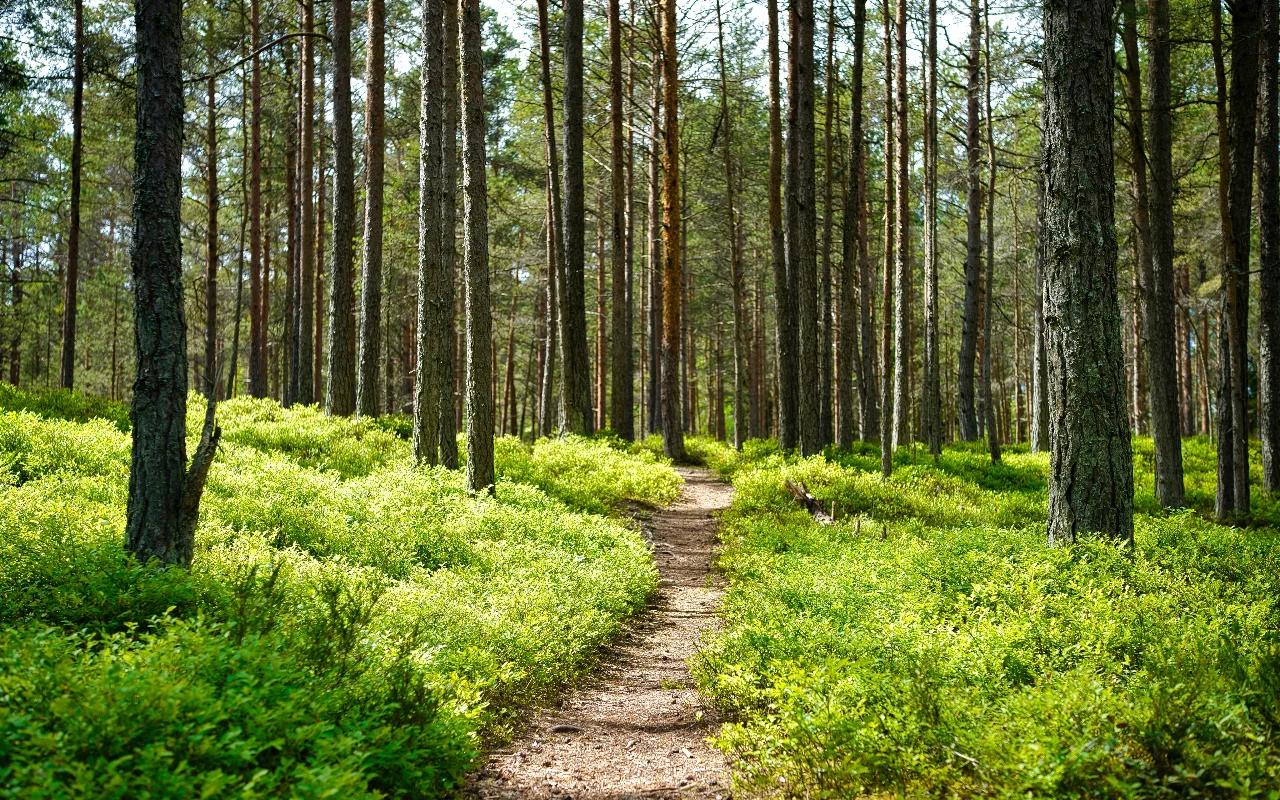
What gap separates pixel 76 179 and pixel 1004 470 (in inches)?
864

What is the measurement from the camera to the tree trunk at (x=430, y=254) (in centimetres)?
1151

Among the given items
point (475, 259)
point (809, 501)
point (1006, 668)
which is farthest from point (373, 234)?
point (1006, 668)

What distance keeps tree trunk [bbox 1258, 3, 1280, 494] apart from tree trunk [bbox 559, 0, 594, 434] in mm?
13178

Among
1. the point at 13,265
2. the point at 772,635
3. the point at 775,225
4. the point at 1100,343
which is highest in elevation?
the point at 13,265

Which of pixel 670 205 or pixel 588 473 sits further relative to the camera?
pixel 670 205

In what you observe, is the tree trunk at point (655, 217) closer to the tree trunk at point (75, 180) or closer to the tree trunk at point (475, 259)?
the tree trunk at point (475, 259)

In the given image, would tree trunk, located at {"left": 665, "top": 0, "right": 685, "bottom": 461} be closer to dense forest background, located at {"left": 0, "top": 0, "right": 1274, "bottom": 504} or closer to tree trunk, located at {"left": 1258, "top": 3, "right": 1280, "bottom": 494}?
dense forest background, located at {"left": 0, "top": 0, "right": 1274, "bottom": 504}

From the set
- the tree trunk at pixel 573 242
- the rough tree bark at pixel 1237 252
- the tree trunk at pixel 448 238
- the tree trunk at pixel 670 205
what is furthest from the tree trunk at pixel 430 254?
the rough tree bark at pixel 1237 252

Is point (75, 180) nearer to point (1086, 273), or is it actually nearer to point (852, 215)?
point (852, 215)

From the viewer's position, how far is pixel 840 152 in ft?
81.6

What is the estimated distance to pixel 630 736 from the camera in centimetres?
543

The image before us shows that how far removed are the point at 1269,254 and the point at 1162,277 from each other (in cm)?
335

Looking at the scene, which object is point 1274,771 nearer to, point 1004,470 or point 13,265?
point 1004,470

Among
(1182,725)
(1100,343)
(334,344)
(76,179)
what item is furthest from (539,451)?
(1182,725)
